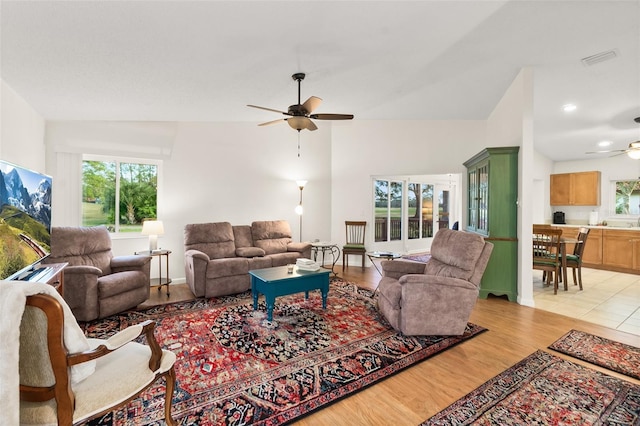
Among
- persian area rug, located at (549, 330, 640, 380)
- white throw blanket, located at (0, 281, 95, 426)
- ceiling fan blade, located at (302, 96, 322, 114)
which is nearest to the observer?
white throw blanket, located at (0, 281, 95, 426)

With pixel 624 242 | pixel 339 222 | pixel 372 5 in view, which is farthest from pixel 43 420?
pixel 624 242

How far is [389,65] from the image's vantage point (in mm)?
3195

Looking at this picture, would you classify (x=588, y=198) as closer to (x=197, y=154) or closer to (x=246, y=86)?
(x=246, y=86)

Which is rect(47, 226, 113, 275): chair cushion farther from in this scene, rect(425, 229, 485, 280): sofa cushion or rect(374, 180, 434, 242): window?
rect(374, 180, 434, 242): window

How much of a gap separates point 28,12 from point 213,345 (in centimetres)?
285

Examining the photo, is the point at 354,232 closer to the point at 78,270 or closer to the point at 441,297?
the point at 441,297

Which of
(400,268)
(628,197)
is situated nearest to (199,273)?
(400,268)

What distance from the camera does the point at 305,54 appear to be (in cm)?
281

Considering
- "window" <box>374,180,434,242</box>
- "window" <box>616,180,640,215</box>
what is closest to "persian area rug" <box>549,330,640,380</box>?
"window" <box>374,180,434,242</box>

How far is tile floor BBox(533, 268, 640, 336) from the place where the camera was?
10.8 ft

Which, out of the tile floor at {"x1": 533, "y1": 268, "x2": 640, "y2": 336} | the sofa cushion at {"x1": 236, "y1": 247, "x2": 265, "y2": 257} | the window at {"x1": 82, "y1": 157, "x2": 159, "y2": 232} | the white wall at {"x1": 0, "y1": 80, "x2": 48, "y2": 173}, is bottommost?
the tile floor at {"x1": 533, "y1": 268, "x2": 640, "y2": 336}

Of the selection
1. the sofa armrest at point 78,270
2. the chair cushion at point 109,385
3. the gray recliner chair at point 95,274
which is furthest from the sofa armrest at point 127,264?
the chair cushion at point 109,385

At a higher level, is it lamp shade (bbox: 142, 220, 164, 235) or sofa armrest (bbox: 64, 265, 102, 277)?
lamp shade (bbox: 142, 220, 164, 235)

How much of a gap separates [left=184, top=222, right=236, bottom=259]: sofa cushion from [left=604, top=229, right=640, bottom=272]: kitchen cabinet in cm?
722
